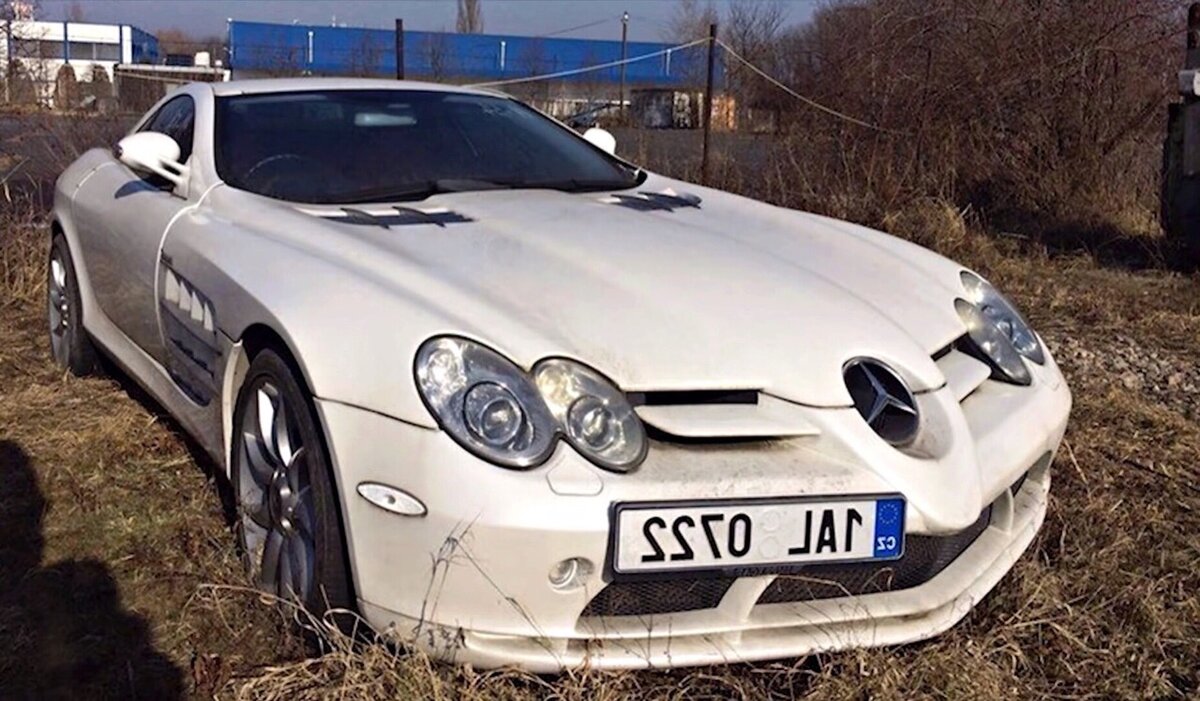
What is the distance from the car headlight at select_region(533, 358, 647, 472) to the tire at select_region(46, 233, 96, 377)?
2.96m

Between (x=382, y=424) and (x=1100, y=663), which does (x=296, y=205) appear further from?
(x=1100, y=663)

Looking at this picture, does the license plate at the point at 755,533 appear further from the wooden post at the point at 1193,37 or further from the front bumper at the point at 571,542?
the wooden post at the point at 1193,37

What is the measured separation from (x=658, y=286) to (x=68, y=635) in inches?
59.3

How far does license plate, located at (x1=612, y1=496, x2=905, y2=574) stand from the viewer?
2.16 m

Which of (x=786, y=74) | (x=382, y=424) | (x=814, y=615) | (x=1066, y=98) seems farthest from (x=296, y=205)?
(x=786, y=74)

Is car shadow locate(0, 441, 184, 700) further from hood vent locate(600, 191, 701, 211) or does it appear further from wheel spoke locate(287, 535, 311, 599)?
hood vent locate(600, 191, 701, 211)

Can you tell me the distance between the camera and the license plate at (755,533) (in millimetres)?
2164

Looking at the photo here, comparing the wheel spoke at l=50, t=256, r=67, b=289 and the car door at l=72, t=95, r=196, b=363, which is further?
the wheel spoke at l=50, t=256, r=67, b=289

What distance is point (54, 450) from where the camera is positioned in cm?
395

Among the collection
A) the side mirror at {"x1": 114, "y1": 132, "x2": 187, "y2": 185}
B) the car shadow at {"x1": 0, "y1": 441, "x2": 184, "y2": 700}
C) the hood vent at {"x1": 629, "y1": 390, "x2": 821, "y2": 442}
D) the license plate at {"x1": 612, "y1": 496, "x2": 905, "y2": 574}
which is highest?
the side mirror at {"x1": 114, "y1": 132, "x2": 187, "y2": 185}

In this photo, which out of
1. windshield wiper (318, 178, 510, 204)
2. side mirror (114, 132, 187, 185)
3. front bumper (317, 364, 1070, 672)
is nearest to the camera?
front bumper (317, 364, 1070, 672)

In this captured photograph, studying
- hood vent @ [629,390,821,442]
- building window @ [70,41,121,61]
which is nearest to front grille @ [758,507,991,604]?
hood vent @ [629,390,821,442]

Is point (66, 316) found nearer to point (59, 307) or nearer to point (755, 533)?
point (59, 307)

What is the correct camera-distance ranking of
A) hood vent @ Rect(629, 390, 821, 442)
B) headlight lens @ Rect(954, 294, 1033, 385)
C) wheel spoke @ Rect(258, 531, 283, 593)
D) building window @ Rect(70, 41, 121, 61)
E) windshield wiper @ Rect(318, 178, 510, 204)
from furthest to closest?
building window @ Rect(70, 41, 121, 61), windshield wiper @ Rect(318, 178, 510, 204), headlight lens @ Rect(954, 294, 1033, 385), wheel spoke @ Rect(258, 531, 283, 593), hood vent @ Rect(629, 390, 821, 442)
